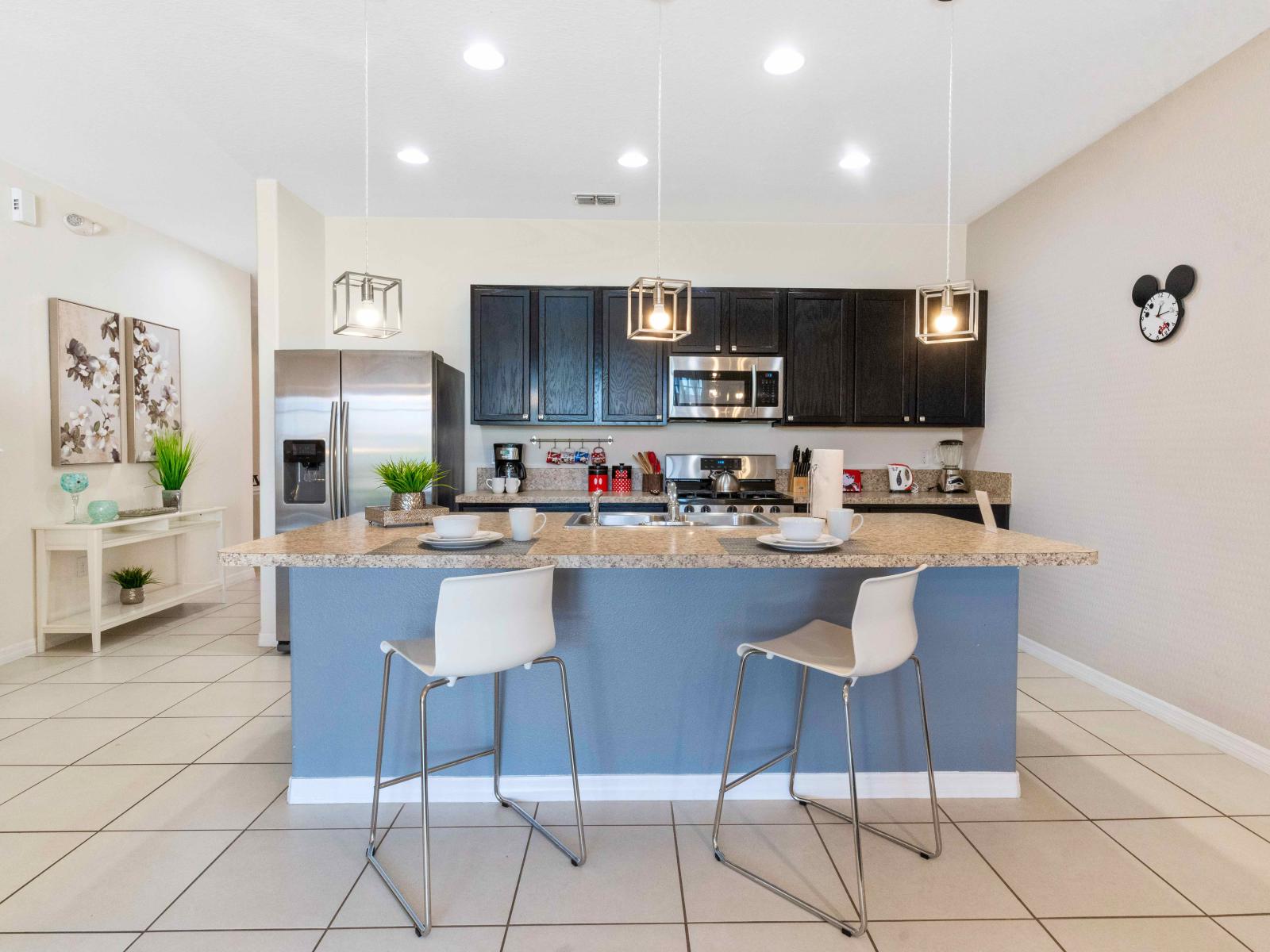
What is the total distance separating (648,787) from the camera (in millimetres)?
2434

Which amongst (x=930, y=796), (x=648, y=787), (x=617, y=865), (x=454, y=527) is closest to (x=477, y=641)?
(x=454, y=527)

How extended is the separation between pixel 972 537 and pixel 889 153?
242 centimetres

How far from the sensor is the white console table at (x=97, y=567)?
4133 mm

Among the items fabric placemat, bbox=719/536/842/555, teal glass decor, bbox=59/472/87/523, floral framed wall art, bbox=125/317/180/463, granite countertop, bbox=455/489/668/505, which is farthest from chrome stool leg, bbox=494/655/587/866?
floral framed wall art, bbox=125/317/180/463

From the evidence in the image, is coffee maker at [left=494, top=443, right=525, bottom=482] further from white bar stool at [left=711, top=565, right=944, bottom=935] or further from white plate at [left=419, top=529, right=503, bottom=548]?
white bar stool at [left=711, top=565, right=944, bottom=935]

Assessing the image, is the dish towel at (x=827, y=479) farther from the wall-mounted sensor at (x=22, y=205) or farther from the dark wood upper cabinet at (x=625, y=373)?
the wall-mounted sensor at (x=22, y=205)

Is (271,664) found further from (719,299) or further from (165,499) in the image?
(719,299)

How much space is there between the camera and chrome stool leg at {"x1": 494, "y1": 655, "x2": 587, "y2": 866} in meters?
2.06

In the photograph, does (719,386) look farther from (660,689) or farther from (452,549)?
(452,549)

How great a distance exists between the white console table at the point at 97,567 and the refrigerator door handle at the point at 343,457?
4.83 feet

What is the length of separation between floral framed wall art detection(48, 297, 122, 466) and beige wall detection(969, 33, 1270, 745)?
5.87m

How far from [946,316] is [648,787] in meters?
1.99

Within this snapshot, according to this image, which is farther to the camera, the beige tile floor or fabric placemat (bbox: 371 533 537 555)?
fabric placemat (bbox: 371 533 537 555)

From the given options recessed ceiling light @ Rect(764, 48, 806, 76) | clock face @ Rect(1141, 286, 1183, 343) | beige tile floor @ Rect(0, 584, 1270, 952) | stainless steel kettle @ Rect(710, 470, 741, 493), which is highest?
recessed ceiling light @ Rect(764, 48, 806, 76)
